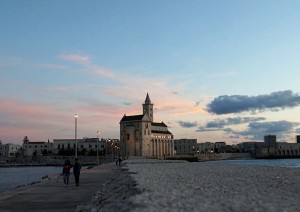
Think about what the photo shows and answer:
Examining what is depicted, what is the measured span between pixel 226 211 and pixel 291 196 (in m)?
4.98

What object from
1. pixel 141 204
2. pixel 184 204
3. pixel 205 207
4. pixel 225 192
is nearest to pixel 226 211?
pixel 205 207

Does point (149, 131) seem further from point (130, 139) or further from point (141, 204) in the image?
point (141, 204)

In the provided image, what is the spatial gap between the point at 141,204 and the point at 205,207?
1772mm

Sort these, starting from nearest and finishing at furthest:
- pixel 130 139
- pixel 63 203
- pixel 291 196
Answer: pixel 291 196 < pixel 63 203 < pixel 130 139

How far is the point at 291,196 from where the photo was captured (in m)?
14.5

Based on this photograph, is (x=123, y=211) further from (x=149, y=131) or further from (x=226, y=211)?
(x=149, y=131)

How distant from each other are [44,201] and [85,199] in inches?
78.2

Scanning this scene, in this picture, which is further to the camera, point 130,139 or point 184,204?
point 130,139

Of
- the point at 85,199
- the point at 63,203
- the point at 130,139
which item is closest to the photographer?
the point at 63,203

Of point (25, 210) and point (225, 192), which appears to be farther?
point (25, 210)

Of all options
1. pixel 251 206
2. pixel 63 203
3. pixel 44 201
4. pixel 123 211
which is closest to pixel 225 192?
pixel 251 206

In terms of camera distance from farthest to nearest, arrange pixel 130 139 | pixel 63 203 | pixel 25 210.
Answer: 1. pixel 130 139
2. pixel 63 203
3. pixel 25 210

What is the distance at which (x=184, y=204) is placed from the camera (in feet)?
37.9

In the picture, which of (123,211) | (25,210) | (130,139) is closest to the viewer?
(123,211)
